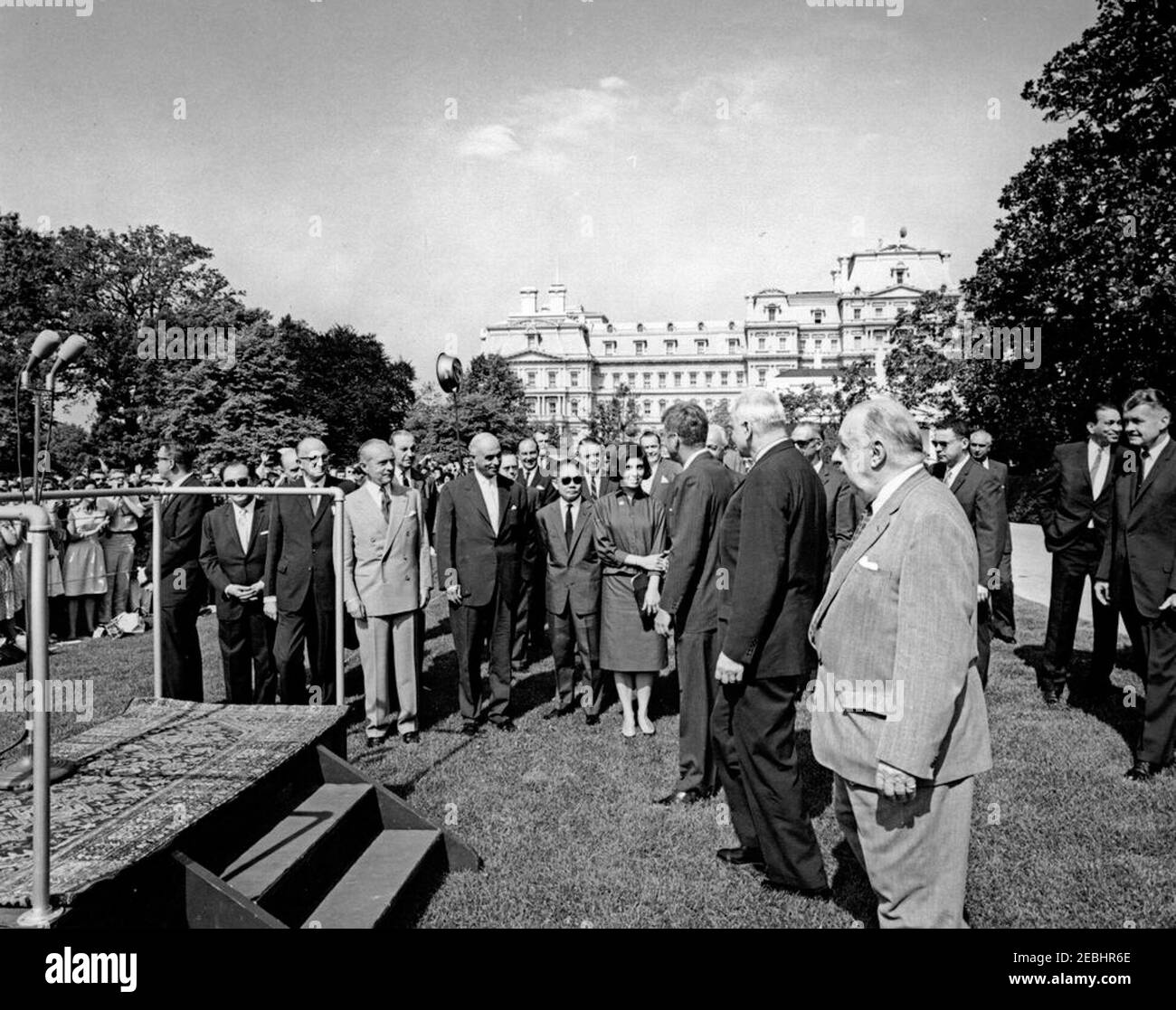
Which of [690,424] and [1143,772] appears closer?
[1143,772]

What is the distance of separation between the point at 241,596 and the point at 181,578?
0.50 meters

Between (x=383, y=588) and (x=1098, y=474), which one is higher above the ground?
(x=1098, y=474)

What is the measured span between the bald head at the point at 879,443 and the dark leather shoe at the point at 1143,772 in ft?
12.5

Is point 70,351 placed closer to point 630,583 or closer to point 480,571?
point 480,571

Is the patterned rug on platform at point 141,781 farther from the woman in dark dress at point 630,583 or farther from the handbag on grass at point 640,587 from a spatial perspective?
the handbag on grass at point 640,587

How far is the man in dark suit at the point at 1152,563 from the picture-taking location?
5.54 m

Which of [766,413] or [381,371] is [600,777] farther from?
[381,371]

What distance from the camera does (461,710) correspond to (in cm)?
699

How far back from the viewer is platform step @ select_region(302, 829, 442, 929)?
373cm

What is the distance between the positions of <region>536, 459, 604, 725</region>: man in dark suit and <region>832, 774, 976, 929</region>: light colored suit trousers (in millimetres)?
4301

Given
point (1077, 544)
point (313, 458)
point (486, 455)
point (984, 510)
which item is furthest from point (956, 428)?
point (313, 458)

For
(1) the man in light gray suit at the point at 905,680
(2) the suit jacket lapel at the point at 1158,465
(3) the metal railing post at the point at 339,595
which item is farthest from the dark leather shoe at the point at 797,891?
(2) the suit jacket lapel at the point at 1158,465

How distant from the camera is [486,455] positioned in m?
7.20
